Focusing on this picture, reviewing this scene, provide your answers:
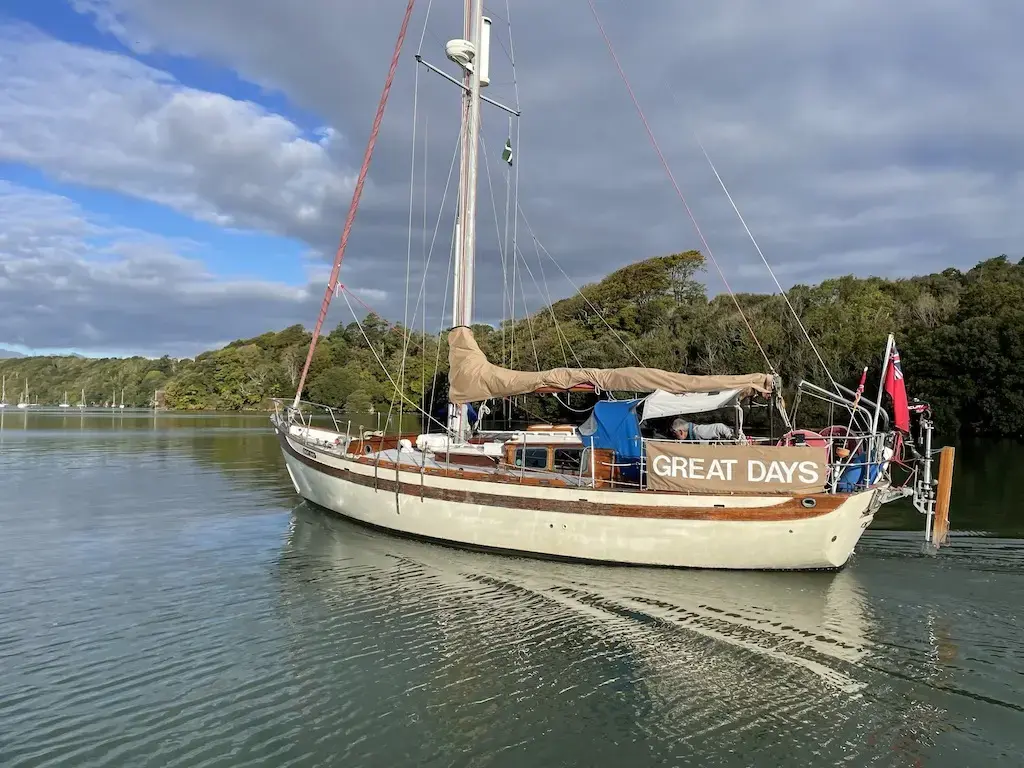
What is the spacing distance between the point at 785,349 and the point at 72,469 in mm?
48951

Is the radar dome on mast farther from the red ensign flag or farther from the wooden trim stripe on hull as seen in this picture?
the red ensign flag

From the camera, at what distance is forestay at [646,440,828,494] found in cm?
1180

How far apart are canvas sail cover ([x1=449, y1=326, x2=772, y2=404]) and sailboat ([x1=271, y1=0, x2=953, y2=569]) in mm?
31

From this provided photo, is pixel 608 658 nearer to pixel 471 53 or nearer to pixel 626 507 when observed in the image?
pixel 626 507

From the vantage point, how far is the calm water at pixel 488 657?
6.36 m

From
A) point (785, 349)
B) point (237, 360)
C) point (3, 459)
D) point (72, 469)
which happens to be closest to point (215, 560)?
point (72, 469)

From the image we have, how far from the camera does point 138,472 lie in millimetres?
27969

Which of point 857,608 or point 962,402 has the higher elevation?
A: point 962,402

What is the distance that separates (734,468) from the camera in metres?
12.0

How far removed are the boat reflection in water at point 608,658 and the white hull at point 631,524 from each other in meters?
0.38

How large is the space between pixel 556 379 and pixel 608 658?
6.69m

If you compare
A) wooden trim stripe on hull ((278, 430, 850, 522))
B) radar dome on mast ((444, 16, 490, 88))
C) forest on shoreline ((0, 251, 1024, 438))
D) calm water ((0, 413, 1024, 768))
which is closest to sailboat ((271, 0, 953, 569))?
wooden trim stripe on hull ((278, 430, 850, 522))

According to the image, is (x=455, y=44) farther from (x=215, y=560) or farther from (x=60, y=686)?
(x=60, y=686)

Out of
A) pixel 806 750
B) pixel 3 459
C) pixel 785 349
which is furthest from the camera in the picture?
pixel 785 349
